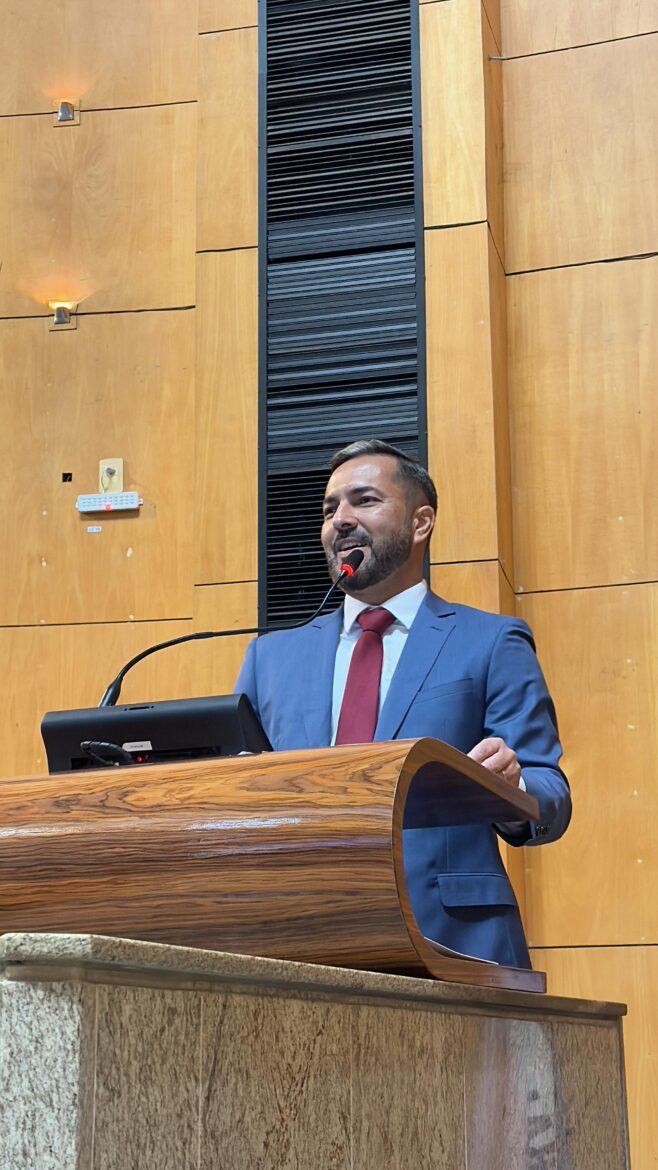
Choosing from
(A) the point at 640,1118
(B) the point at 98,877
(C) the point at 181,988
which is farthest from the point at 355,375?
(C) the point at 181,988

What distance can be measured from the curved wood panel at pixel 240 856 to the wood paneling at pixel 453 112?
8.95 feet

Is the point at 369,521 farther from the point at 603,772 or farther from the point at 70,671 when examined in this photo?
the point at 70,671

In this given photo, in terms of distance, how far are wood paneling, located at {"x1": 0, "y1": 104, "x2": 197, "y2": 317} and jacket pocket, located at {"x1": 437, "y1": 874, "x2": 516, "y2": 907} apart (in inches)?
104

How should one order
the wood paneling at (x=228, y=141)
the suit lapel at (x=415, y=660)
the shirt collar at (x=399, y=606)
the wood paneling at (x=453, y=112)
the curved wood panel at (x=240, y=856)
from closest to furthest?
the curved wood panel at (x=240, y=856) < the suit lapel at (x=415, y=660) < the shirt collar at (x=399, y=606) < the wood paneling at (x=453, y=112) < the wood paneling at (x=228, y=141)

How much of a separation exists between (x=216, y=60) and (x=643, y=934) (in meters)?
2.66

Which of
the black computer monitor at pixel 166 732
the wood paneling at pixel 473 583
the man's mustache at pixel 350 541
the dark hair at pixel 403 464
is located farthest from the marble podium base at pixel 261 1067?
the wood paneling at pixel 473 583

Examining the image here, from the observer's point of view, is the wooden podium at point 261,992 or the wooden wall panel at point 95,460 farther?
the wooden wall panel at point 95,460

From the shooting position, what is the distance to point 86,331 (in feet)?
13.9

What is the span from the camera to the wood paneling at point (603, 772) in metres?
3.51

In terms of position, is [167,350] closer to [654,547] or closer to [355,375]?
[355,375]

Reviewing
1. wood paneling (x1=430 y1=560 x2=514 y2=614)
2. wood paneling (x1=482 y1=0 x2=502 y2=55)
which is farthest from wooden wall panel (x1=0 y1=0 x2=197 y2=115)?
wood paneling (x1=430 y1=560 x2=514 y2=614)

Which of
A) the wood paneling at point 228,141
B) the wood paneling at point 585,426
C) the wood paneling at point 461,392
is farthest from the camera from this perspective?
the wood paneling at point 228,141

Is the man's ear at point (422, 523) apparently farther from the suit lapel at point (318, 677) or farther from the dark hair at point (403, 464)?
the suit lapel at point (318, 677)

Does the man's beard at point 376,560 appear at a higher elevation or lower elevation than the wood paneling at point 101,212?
lower
